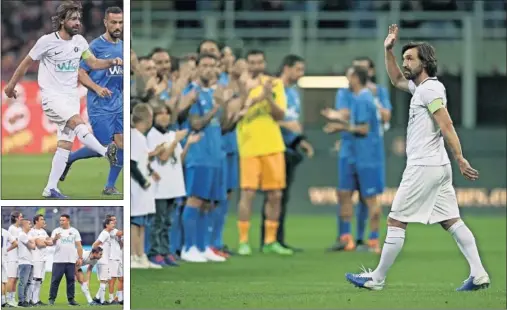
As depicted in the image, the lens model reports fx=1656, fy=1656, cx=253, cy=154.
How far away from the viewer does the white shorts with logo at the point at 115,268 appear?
9445 mm

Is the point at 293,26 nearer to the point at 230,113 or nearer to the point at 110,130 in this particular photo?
the point at 230,113

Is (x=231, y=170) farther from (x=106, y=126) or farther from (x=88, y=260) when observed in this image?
(x=88, y=260)

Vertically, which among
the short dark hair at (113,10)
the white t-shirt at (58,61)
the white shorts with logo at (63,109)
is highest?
the short dark hair at (113,10)

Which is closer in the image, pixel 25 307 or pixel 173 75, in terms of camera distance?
pixel 25 307

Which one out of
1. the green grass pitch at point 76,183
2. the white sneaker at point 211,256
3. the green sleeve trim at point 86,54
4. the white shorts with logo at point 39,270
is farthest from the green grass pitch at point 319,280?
the green sleeve trim at point 86,54

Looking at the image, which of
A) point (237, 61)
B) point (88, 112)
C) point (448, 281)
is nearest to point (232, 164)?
point (237, 61)

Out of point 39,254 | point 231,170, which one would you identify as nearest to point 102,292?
point 39,254

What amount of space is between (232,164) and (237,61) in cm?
109

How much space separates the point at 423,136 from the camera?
10.5 meters

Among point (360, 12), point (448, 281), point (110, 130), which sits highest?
point (360, 12)

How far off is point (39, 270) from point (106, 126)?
937mm

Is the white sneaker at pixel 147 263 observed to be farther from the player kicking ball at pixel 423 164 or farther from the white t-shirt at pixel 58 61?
the white t-shirt at pixel 58 61

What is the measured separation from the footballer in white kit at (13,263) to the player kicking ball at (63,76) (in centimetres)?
36

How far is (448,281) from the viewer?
46.1 ft
